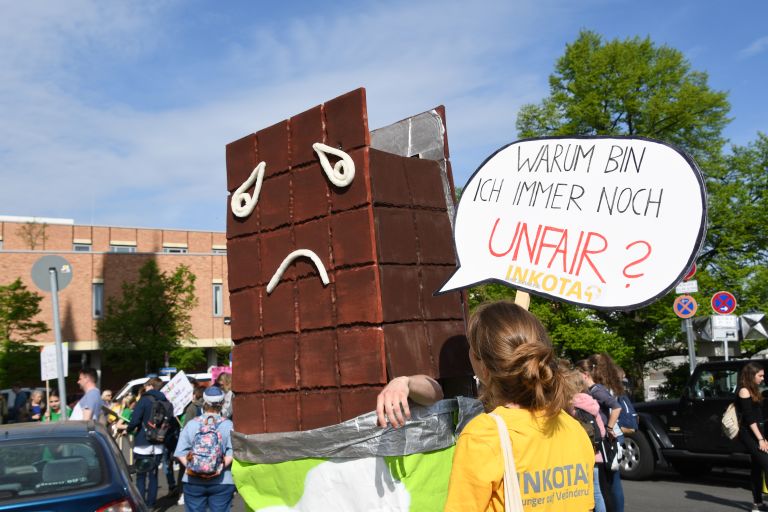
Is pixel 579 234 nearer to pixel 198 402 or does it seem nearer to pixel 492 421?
pixel 492 421

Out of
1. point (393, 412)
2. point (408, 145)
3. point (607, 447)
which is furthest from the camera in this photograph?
point (607, 447)

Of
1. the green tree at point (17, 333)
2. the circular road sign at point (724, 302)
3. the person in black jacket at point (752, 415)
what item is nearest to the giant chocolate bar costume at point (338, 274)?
the person in black jacket at point (752, 415)

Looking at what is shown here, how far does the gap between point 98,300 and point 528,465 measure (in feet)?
141

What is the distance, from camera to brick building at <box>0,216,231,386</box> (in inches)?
1580

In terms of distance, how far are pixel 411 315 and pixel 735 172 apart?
2402 centimetres

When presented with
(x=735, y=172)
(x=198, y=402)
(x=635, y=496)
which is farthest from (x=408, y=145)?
(x=735, y=172)

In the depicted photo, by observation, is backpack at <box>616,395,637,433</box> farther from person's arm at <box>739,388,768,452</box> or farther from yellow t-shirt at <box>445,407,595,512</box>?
yellow t-shirt at <box>445,407,595,512</box>

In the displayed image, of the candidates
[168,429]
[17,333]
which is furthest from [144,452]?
[17,333]

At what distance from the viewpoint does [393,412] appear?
268 centimetres

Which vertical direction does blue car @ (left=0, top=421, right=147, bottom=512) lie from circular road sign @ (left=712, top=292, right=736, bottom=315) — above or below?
below

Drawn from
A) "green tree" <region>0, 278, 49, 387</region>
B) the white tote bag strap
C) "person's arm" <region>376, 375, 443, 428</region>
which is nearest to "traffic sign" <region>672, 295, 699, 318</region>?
"person's arm" <region>376, 375, 443, 428</region>

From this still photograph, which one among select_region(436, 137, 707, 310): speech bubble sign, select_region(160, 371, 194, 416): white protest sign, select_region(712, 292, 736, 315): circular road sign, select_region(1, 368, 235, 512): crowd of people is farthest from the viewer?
select_region(712, 292, 736, 315): circular road sign

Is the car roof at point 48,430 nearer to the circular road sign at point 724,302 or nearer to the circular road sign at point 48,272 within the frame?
the circular road sign at point 48,272

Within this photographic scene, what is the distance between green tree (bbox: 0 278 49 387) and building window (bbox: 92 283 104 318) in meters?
7.89
